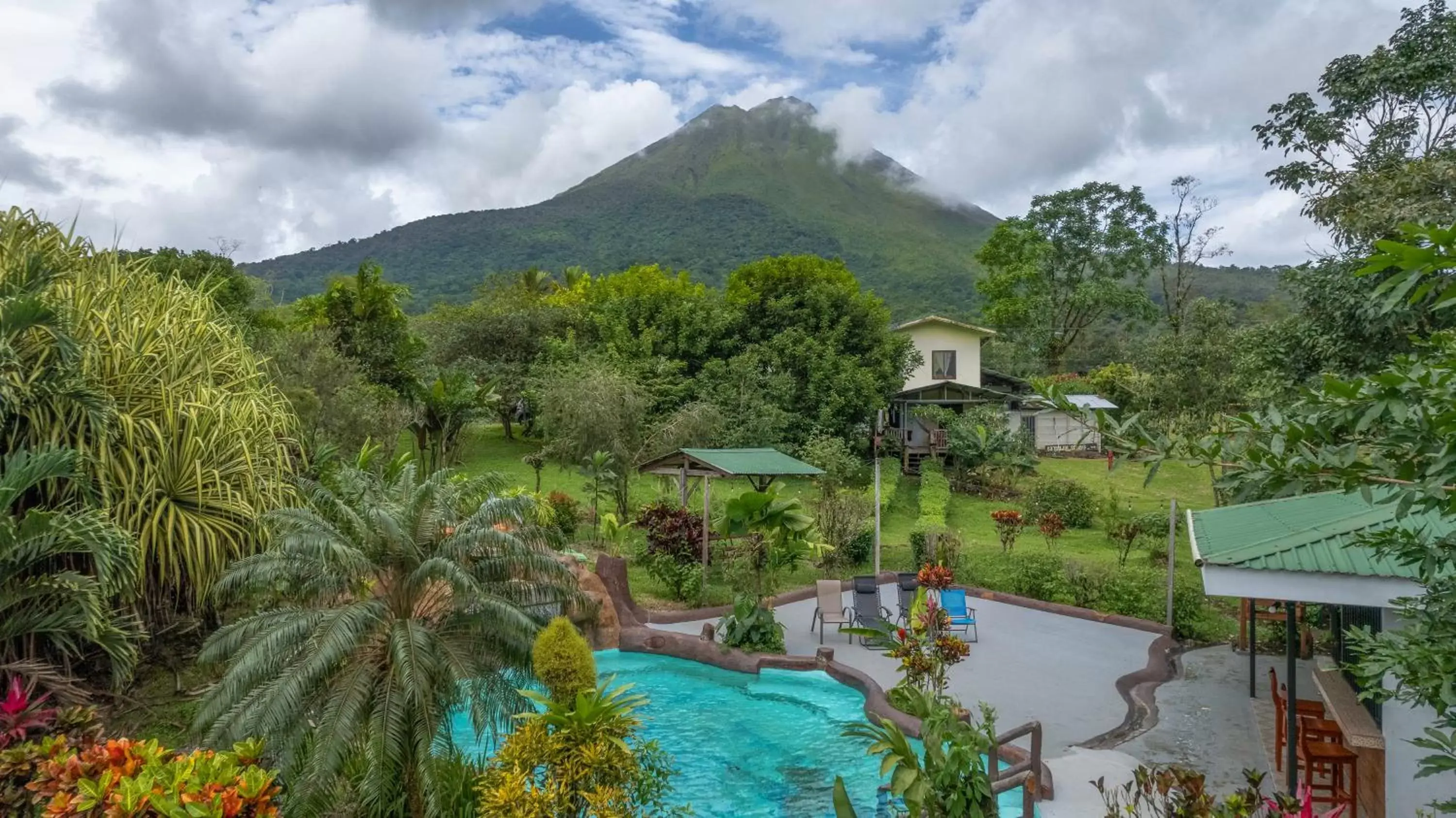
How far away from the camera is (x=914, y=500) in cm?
2480

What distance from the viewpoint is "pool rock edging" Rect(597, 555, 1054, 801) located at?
29.9 feet

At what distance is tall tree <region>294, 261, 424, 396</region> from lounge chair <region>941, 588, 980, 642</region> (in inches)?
676

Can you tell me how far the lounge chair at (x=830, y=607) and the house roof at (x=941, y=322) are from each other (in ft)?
72.4

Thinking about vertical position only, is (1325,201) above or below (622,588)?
above

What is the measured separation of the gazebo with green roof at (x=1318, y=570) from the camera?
5.42m

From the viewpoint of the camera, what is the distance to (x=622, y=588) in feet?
41.7

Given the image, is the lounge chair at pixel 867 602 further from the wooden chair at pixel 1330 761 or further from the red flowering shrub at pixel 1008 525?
the wooden chair at pixel 1330 761

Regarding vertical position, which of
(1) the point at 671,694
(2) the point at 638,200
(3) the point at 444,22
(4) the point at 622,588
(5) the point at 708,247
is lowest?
(1) the point at 671,694

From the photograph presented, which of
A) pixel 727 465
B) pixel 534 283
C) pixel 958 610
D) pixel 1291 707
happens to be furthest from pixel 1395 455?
pixel 534 283

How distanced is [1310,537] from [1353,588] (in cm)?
54

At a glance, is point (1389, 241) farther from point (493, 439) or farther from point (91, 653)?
point (493, 439)

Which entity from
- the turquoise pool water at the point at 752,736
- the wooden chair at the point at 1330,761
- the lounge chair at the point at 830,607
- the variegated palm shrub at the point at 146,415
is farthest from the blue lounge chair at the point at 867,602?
the variegated palm shrub at the point at 146,415

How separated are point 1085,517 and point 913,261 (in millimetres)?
55782

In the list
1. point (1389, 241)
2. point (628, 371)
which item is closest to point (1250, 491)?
point (1389, 241)
